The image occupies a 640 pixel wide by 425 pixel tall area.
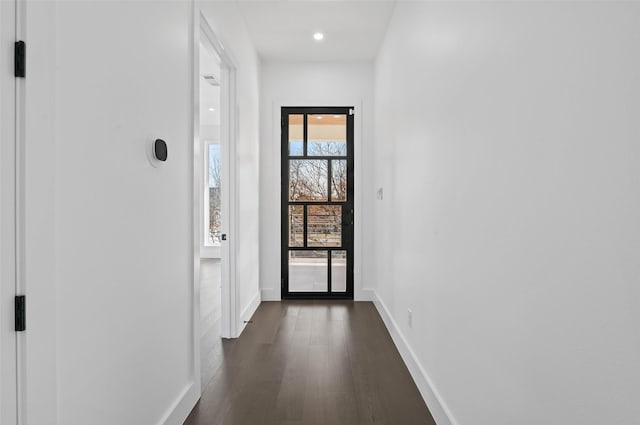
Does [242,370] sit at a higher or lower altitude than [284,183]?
lower

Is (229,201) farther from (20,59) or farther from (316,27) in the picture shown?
(20,59)

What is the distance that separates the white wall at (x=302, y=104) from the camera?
15.5 ft

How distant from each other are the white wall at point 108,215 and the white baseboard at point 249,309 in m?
1.40

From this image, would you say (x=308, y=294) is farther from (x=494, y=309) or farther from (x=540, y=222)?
(x=540, y=222)

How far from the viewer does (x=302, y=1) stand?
132 inches

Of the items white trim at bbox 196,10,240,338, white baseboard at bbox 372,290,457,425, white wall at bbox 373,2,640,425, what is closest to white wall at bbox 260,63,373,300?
white trim at bbox 196,10,240,338

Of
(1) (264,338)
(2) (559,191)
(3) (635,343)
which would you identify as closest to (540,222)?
(2) (559,191)

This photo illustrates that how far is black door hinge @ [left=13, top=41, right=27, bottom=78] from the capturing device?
0.99 metres

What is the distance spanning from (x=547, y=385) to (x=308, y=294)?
12.6ft

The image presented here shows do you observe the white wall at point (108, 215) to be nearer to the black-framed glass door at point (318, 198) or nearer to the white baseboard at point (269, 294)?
the white baseboard at point (269, 294)

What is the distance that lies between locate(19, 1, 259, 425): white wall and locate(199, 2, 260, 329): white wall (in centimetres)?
106

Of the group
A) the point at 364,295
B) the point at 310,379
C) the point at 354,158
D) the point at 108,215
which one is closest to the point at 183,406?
the point at 310,379

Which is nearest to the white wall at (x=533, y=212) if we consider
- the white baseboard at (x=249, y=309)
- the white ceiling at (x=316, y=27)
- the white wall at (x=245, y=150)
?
the white ceiling at (x=316, y=27)

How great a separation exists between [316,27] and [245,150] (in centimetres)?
135
